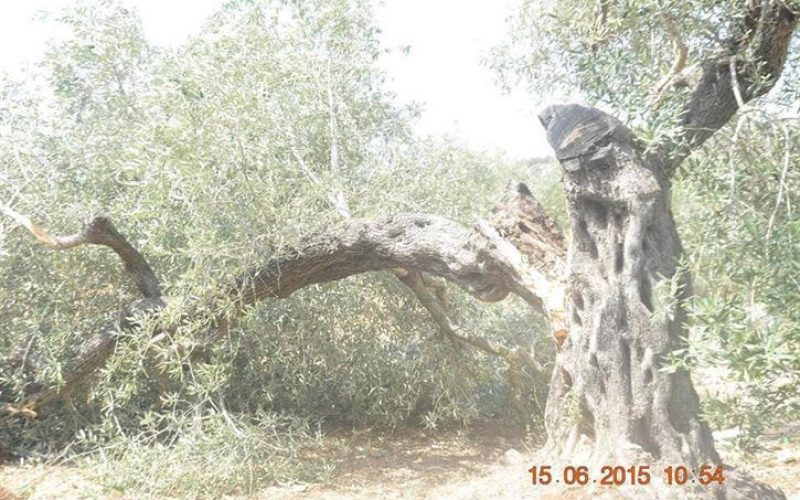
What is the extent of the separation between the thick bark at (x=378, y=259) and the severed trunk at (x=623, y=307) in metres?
0.77

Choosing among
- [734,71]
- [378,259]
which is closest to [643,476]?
[734,71]

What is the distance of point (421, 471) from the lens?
255 inches

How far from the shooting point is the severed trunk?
4.22 m

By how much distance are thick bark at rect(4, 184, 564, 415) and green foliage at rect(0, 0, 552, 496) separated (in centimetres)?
22

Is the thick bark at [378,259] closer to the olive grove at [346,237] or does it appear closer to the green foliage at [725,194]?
the olive grove at [346,237]

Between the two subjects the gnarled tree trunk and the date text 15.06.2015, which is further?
the gnarled tree trunk

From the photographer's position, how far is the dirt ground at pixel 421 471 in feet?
17.7

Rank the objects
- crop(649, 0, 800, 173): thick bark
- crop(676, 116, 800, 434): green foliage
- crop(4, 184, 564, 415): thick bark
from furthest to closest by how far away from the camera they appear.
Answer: crop(4, 184, 564, 415): thick bark < crop(649, 0, 800, 173): thick bark < crop(676, 116, 800, 434): green foliage

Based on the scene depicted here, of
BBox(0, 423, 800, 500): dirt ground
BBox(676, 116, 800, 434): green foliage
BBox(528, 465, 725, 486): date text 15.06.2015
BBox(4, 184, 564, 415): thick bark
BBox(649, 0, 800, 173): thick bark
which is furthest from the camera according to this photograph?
BBox(4, 184, 564, 415): thick bark

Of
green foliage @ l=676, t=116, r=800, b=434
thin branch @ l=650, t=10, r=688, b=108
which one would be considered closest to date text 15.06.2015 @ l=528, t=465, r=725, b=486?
green foliage @ l=676, t=116, r=800, b=434

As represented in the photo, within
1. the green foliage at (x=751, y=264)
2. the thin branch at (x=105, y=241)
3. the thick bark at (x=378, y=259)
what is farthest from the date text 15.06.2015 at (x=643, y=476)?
the thin branch at (x=105, y=241)

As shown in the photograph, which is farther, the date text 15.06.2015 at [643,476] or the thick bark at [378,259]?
the thick bark at [378,259]

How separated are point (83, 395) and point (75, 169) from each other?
2336 mm

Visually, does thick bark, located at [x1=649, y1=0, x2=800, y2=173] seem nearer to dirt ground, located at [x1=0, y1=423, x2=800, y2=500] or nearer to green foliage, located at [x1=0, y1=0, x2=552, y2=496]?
dirt ground, located at [x1=0, y1=423, x2=800, y2=500]
